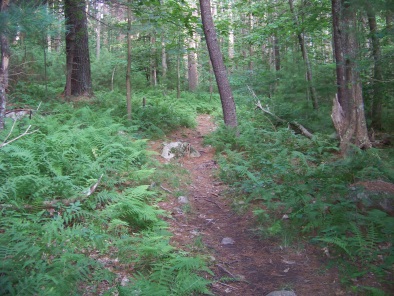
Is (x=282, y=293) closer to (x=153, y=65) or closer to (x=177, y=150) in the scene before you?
(x=177, y=150)

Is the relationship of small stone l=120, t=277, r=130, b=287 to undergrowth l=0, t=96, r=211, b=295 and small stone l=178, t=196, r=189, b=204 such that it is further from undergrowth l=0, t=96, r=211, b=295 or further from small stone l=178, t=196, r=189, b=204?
small stone l=178, t=196, r=189, b=204

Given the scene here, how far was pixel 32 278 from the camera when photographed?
3.12 m

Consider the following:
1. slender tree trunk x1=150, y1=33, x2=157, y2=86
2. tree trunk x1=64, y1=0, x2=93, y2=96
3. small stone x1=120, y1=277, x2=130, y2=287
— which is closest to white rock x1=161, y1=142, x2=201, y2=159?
tree trunk x1=64, y1=0, x2=93, y2=96

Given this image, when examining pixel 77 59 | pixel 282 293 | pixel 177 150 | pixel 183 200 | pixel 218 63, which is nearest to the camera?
pixel 282 293

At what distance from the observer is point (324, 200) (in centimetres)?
545

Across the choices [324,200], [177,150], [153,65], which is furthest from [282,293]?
[153,65]

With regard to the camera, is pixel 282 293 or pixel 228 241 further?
pixel 228 241

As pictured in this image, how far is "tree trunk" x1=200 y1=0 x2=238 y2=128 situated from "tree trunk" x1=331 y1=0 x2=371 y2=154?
10.1ft

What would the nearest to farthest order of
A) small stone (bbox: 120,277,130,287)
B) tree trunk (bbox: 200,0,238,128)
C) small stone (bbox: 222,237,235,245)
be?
small stone (bbox: 120,277,130,287)
small stone (bbox: 222,237,235,245)
tree trunk (bbox: 200,0,238,128)

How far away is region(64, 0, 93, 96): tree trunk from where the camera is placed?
11805 mm

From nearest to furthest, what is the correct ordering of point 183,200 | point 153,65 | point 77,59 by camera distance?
point 183,200
point 77,59
point 153,65

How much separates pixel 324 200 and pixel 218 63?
620cm

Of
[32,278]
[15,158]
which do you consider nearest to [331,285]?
[32,278]

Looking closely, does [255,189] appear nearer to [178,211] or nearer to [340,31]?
[178,211]
